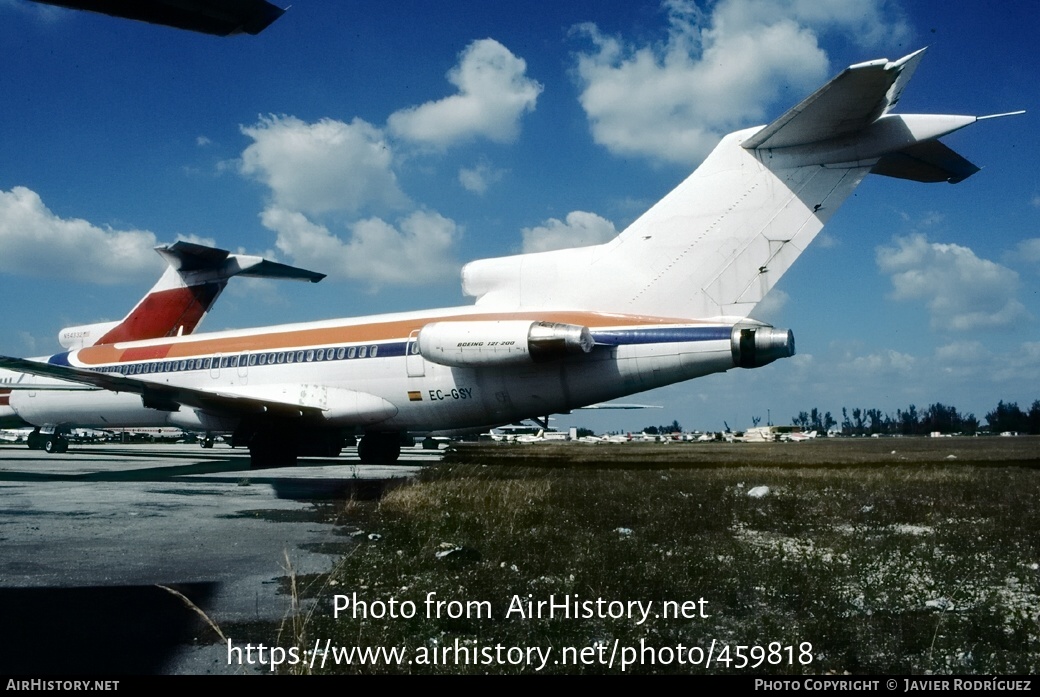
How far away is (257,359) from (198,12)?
14406 millimetres

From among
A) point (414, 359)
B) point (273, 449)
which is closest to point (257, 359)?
point (273, 449)

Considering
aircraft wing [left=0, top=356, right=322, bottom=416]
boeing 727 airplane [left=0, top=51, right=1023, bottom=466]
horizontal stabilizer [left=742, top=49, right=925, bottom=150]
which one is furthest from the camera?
aircraft wing [left=0, top=356, right=322, bottom=416]

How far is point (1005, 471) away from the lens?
12430mm

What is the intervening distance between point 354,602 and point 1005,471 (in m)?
12.7

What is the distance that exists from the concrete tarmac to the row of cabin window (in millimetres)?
4962

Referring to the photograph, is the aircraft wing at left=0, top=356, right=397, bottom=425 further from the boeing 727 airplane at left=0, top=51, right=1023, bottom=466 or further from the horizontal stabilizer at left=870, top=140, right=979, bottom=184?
the horizontal stabilizer at left=870, top=140, right=979, bottom=184

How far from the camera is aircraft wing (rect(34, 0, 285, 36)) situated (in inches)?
153

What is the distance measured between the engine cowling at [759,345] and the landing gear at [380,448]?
398 inches

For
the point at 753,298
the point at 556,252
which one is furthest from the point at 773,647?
the point at 556,252

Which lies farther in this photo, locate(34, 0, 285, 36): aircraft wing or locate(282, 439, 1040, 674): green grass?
locate(34, 0, 285, 36): aircraft wing

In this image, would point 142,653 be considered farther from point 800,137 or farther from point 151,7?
point 800,137

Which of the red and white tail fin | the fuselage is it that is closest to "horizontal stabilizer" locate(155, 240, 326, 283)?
the red and white tail fin

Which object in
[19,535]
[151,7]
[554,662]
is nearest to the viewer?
[554,662]

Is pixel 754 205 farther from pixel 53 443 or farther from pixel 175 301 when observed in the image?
pixel 53 443
